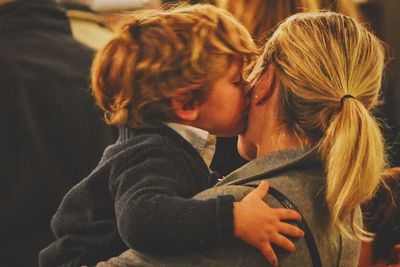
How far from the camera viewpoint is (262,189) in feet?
4.63

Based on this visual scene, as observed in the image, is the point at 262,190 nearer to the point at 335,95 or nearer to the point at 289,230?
the point at 289,230

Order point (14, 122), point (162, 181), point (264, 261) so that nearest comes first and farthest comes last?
1. point (264, 261)
2. point (162, 181)
3. point (14, 122)

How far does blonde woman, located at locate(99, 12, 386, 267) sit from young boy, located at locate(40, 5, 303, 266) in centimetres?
10

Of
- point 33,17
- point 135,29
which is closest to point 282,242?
point 135,29

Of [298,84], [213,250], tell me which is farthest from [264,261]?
[298,84]

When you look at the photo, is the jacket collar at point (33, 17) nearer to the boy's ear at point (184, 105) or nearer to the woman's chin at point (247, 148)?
the boy's ear at point (184, 105)

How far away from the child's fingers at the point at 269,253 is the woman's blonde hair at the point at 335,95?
0.15 m

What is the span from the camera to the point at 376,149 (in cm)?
152

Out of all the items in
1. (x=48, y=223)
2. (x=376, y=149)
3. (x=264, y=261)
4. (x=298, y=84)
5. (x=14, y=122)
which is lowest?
(x=48, y=223)

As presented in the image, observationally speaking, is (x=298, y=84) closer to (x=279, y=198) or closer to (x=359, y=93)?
(x=359, y=93)

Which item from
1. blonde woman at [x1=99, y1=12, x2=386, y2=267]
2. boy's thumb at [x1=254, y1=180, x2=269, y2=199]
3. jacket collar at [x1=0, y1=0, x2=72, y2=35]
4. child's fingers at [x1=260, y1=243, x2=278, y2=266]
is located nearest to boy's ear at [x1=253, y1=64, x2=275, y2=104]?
blonde woman at [x1=99, y1=12, x2=386, y2=267]

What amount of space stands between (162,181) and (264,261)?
0.27 meters

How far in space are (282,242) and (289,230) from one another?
3 centimetres

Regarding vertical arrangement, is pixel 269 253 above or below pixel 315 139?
below
